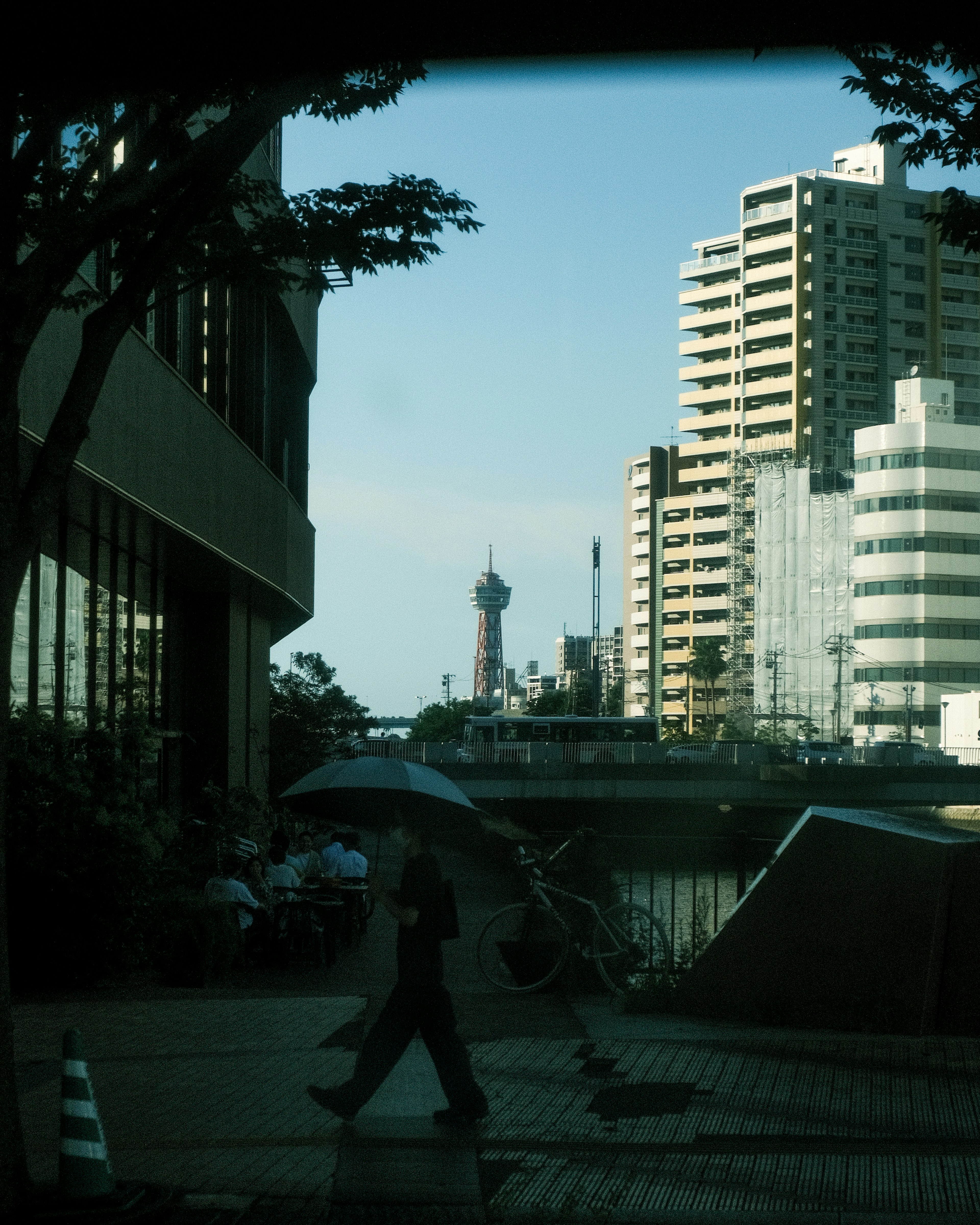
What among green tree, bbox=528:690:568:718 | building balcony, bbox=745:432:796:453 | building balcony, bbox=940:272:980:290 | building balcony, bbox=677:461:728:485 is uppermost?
building balcony, bbox=940:272:980:290

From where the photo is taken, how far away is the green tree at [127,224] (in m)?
5.83

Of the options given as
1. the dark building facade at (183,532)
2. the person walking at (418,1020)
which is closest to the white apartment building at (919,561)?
the dark building facade at (183,532)

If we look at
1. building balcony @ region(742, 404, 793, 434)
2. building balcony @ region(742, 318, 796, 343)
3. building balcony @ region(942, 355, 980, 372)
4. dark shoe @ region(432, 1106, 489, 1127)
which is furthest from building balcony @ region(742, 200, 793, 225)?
dark shoe @ region(432, 1106, 489, 1127)

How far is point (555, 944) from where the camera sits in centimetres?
1162

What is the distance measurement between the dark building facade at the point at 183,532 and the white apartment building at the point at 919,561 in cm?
7337

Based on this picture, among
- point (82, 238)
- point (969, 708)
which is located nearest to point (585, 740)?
point (969, 708)

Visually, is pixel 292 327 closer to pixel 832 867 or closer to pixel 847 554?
pixel 832 867

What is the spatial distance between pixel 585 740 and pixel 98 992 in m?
65.7

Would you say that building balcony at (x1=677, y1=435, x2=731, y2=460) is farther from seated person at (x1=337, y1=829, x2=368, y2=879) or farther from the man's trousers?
the man's trousers

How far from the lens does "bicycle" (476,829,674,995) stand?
11484 millimetres

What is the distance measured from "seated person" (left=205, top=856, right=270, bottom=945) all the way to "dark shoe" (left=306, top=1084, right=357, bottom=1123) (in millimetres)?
7700

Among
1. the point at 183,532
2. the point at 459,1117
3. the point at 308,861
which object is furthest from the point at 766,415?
the point at 459,1117

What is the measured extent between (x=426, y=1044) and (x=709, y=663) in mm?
119352

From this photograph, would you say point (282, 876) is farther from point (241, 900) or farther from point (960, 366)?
point (960, 366)
